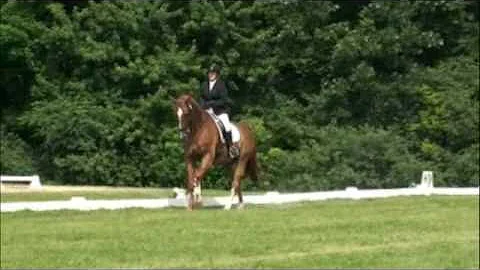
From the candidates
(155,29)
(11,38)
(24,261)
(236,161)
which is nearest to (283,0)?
(155,29)

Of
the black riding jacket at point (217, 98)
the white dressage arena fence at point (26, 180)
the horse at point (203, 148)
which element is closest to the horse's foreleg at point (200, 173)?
the horse at point (203, 148)

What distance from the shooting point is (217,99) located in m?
19.7

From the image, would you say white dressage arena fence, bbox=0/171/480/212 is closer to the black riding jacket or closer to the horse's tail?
the horse's tail

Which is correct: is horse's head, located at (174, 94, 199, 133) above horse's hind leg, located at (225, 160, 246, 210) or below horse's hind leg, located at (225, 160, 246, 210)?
above

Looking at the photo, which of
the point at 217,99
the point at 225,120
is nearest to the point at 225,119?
the point at 225,120

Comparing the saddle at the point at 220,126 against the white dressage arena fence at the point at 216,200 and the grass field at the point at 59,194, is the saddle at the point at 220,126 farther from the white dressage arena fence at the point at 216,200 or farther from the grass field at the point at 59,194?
the grass field at the point at 59,194

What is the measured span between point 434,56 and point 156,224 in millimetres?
22335

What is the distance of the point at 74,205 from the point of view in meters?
18.6

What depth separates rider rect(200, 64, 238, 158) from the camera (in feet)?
63.9

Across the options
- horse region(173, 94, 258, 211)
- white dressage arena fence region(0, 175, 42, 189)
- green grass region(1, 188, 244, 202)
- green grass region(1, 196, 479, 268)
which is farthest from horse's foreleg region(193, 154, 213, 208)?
white dressage arena fence region(0, 175, 42, 189)

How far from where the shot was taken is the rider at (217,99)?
19.5 metres

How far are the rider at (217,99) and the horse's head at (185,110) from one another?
67 cm

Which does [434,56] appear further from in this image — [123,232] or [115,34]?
[123,232]

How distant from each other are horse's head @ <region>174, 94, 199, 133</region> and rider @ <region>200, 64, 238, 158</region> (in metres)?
0.67
